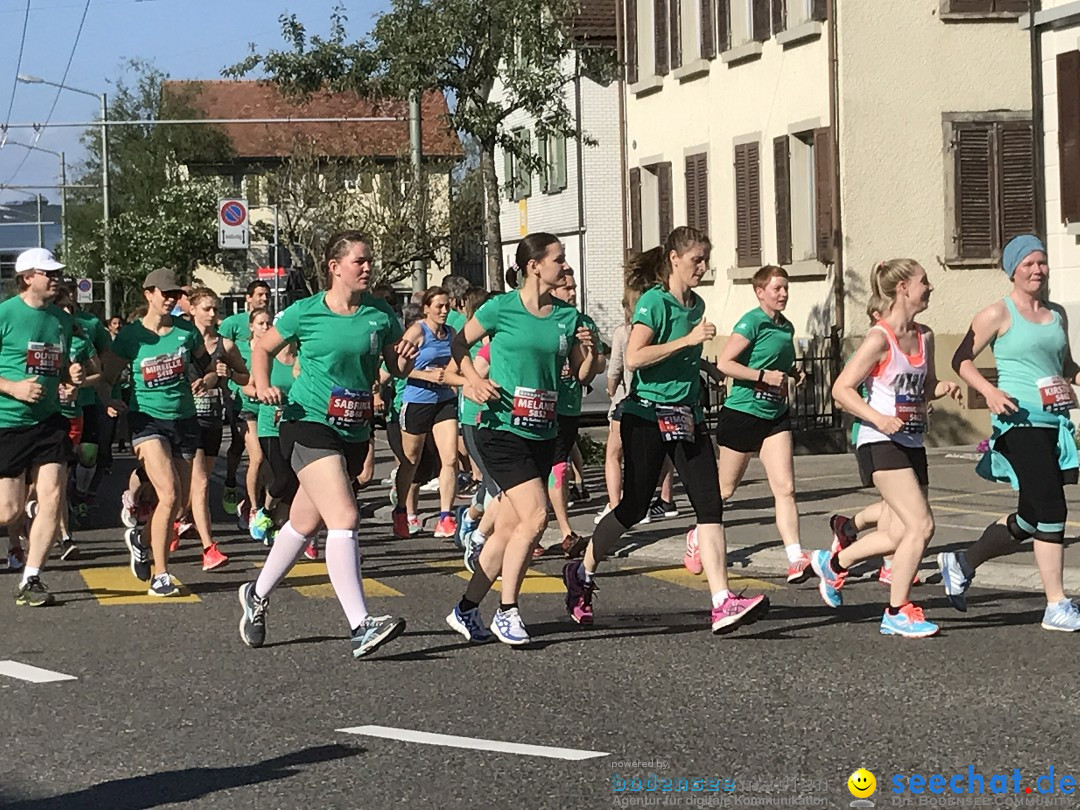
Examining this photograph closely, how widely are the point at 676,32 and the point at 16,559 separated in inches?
722

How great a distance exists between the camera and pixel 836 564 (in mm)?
11047

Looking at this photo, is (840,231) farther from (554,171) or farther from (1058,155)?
(554,171)

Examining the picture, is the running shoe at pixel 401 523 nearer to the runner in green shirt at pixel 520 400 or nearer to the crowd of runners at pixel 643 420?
the crowd of runners at pixel 643 420

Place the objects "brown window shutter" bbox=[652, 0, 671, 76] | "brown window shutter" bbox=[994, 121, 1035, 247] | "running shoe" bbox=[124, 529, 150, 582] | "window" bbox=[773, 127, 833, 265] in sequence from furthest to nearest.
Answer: "brown window shutter" bbox=[652, 0, 671, 76] < "window" bbox=[773, 127, 833, 265] < "brown window shutter" bbox=[994, 121, 1035, 247] < "running shoe" bbox=[124, 529, 150, 582]

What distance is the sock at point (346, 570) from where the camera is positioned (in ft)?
31.3

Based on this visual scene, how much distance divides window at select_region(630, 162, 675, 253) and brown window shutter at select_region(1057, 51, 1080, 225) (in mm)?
10037

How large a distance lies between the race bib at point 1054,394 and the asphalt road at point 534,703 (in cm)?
105

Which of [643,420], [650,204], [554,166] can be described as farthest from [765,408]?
[554,166]

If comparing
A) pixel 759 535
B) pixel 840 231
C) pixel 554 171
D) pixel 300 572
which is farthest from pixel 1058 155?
pixel 554 171

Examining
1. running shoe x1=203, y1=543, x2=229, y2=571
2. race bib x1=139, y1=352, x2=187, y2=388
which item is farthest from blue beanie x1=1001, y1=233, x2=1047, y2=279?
running shoe x1=203, y1=543, x2=229, y2=571

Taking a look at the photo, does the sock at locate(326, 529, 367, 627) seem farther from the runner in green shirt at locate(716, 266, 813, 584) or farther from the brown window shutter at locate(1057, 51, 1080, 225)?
the brown window shutter at locate(1057, 51, 1080, 225)

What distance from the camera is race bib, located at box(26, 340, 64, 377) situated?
1215cm

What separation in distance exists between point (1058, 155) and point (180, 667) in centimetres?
1430

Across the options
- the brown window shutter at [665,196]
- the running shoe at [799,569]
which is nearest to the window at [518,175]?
the brown window shutter at [665,196]
